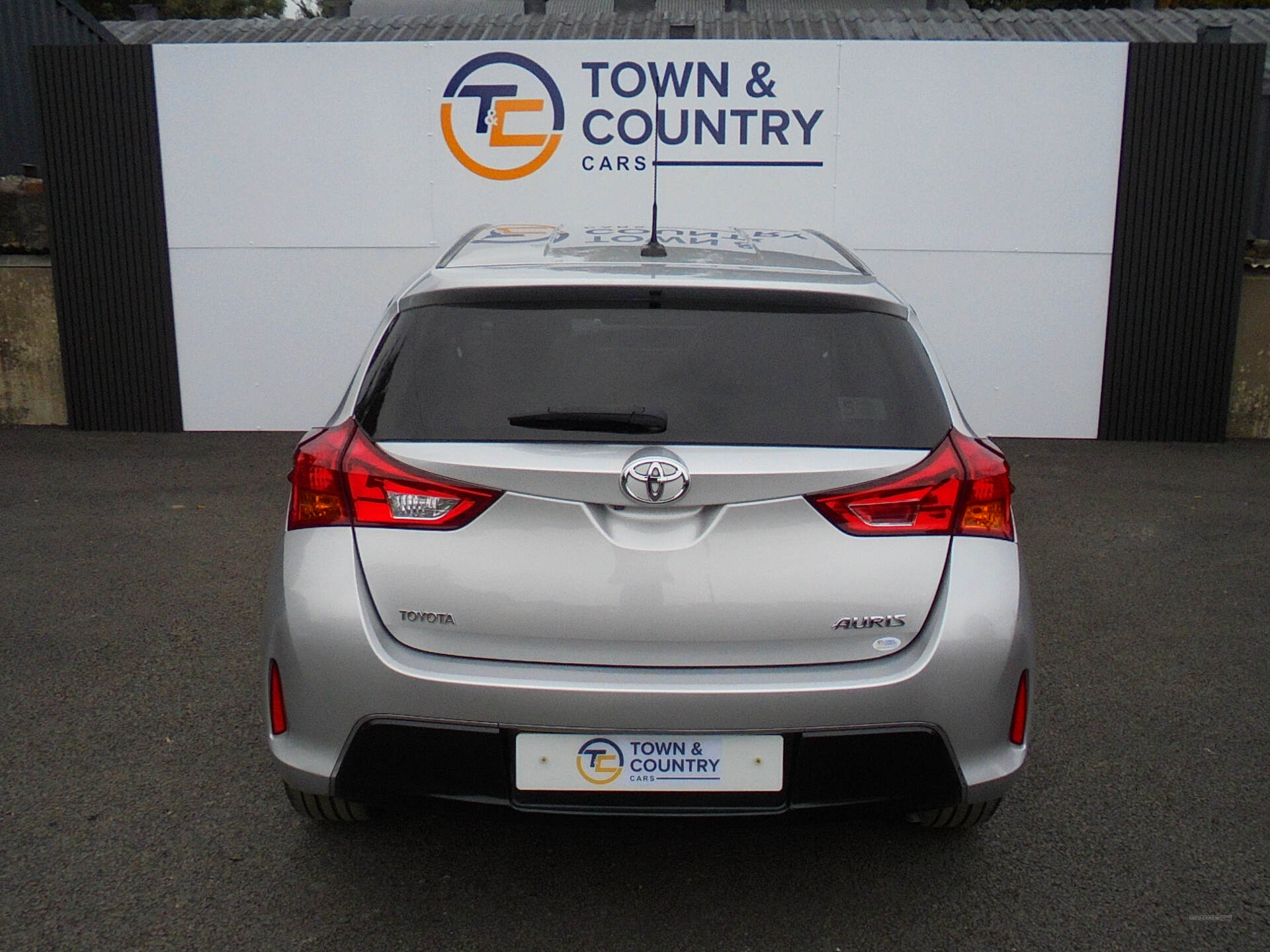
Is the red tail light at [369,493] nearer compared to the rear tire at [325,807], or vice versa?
the red tail light at [369,493]

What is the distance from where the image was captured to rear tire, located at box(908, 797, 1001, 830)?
309 cm

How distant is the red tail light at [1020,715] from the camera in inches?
108

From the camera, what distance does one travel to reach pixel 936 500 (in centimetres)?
268

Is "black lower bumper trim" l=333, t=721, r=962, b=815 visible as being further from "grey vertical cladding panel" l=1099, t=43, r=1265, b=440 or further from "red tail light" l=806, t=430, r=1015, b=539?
"grey vertical cladding panel" l=1099, t=43, r=1265, b=440

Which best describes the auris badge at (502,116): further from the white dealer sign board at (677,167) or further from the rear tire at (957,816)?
the rear tire at (957,816)

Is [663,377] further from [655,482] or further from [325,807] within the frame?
[325,807]

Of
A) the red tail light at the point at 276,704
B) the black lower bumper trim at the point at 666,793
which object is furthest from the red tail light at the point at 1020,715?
the red tail light at the point at 276,704

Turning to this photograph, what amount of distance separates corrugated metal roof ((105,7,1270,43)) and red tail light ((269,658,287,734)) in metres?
17.4

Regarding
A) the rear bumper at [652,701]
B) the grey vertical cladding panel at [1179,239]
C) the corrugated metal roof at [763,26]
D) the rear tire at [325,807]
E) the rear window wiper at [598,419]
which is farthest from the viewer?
the corrugated metal roof at [763,26]

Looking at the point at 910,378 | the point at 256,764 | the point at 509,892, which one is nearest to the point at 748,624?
the point at 910,378

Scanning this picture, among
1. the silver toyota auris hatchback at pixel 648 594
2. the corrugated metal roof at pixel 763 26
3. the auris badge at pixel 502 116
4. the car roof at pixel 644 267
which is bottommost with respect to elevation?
the silver toyota auris hatchback at pixel 648 594

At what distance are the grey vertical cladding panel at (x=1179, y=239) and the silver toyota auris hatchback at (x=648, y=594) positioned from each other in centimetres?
Answer: 712

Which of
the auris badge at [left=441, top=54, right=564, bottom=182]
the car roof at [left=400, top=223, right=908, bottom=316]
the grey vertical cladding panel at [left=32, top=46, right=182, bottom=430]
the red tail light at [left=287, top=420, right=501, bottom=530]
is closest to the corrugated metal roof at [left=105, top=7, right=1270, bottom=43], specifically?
the auris badge at [left=441, top=54, right=564, bottom=182]

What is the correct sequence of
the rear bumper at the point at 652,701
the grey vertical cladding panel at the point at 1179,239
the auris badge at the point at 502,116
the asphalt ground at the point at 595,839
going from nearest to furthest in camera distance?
the rear bumper at the point at 652,701 → the asphalt ground at the point at 595,839 → the grey vertical cladding panel at the point at 1179,239 → the auris badge at the point at 502,116
